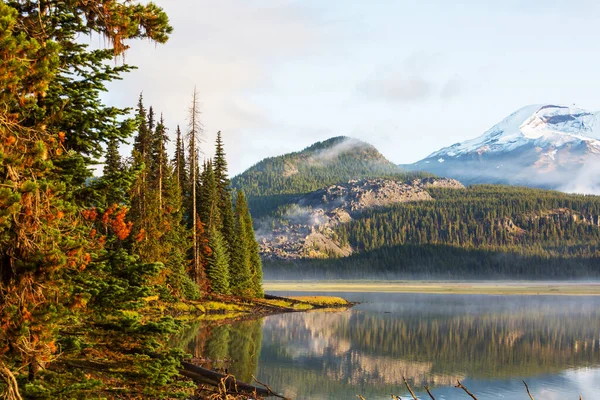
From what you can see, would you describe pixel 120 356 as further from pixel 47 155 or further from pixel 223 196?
pixel 223 196

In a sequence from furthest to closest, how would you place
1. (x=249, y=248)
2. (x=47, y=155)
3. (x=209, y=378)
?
(x=249, y=248) < (x=209, y=378) < (x=47, y=155)

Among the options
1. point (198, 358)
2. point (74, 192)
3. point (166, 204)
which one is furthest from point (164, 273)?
point (74, 192)

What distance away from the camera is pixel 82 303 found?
37.4ft

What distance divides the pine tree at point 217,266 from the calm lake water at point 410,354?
676cm

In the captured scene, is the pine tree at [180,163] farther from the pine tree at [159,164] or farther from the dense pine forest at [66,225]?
the dense pine forest at [66,225]

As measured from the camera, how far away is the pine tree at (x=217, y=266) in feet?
217

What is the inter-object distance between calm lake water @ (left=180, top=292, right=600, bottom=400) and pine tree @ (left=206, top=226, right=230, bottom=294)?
22.2 ft

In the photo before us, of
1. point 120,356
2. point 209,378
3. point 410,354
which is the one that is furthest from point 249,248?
point 120,356

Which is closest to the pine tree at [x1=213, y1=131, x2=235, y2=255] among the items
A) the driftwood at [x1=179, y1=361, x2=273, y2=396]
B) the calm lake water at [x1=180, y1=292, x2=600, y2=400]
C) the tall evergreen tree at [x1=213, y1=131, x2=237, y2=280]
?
the tall evergreen tree at [x1=213, y1=131, x2=237, y2=280]

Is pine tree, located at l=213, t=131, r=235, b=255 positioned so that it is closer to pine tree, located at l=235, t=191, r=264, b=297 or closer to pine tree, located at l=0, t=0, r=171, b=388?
pine tree, located at l=235, t=191, r=264, b=297

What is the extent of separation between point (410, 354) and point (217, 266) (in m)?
29.2

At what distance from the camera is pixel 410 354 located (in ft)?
139

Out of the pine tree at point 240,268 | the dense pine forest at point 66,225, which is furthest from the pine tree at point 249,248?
the dense pine forest at point 66,225

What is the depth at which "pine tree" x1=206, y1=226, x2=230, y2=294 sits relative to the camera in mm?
66188
